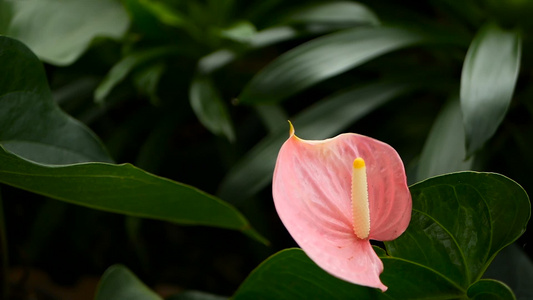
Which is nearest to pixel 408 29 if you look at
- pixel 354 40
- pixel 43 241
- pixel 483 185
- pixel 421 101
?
pixel 354 40

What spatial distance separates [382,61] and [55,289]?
2.06 ft

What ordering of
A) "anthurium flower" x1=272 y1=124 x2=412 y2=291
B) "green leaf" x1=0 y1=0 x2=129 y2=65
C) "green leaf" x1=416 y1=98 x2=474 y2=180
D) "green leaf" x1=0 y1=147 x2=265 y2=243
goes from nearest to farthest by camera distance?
"anthurium flower" x1=272 y1=124 x2=412 y2=291 → "green leaf" x1=0 y1=147 x2=265 y2=243 → "green leaf" x1=416 y1=98 x2=474 y2=180 → "green leaf" x1=0 y1=0 x2=129 y2=65

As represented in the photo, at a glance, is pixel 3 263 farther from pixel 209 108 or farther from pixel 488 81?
pixel 488 81

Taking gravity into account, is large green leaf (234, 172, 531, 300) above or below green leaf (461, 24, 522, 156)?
below

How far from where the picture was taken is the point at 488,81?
0.57 metres

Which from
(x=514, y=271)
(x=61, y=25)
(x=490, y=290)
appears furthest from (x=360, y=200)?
(x=61, y=25)

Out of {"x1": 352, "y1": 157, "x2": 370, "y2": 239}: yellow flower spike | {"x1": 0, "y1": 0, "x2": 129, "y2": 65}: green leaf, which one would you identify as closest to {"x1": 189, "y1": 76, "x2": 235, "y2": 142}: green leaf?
{"x1": 0, "y1": 0, "x2": 129, "y2": 65}: green leaf

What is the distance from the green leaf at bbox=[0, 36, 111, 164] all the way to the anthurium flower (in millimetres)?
248

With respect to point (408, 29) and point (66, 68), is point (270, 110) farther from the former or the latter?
point (66, 68)

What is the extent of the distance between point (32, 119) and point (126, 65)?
0.26m

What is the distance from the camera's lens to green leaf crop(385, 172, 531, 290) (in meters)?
0.41

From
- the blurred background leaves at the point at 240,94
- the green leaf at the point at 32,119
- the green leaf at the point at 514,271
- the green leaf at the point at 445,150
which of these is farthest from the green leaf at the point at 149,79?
the green leaf at the point at 514,271

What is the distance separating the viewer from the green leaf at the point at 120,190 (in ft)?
1.50

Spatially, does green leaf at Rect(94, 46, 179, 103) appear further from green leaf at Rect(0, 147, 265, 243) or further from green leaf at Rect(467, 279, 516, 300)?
green leaf at Rect(467, 279, 516, 300)
